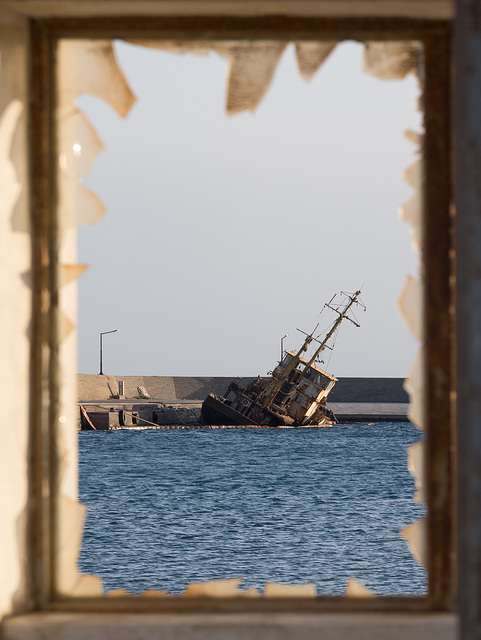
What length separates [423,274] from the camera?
218 cm

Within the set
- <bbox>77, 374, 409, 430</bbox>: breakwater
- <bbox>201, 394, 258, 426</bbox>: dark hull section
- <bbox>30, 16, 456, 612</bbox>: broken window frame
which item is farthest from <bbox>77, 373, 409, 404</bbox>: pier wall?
<bbox>30, 16, 456, 612</bbox>: broken window frame

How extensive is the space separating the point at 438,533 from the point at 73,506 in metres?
0.91

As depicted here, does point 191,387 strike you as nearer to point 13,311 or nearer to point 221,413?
point 221,413

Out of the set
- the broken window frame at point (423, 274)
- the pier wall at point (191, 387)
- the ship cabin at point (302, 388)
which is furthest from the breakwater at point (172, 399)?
the broken window frame at point (423, 274)

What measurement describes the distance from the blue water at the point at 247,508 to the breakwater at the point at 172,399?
198cm

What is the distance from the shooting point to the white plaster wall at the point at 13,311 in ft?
7.00

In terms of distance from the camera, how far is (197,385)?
87.6m

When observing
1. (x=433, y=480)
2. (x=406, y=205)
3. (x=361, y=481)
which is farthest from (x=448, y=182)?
(x=361, y=481)

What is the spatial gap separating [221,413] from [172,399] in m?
16.3

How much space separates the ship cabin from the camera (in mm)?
64938

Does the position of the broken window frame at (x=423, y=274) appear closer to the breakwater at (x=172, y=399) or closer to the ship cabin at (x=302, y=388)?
the ship cabin at (x=302, y=388)

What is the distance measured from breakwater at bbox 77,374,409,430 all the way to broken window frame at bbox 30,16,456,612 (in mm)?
69950

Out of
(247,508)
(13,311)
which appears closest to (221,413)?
(247,508)

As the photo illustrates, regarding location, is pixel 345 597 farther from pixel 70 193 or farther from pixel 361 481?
pixel 361 481
